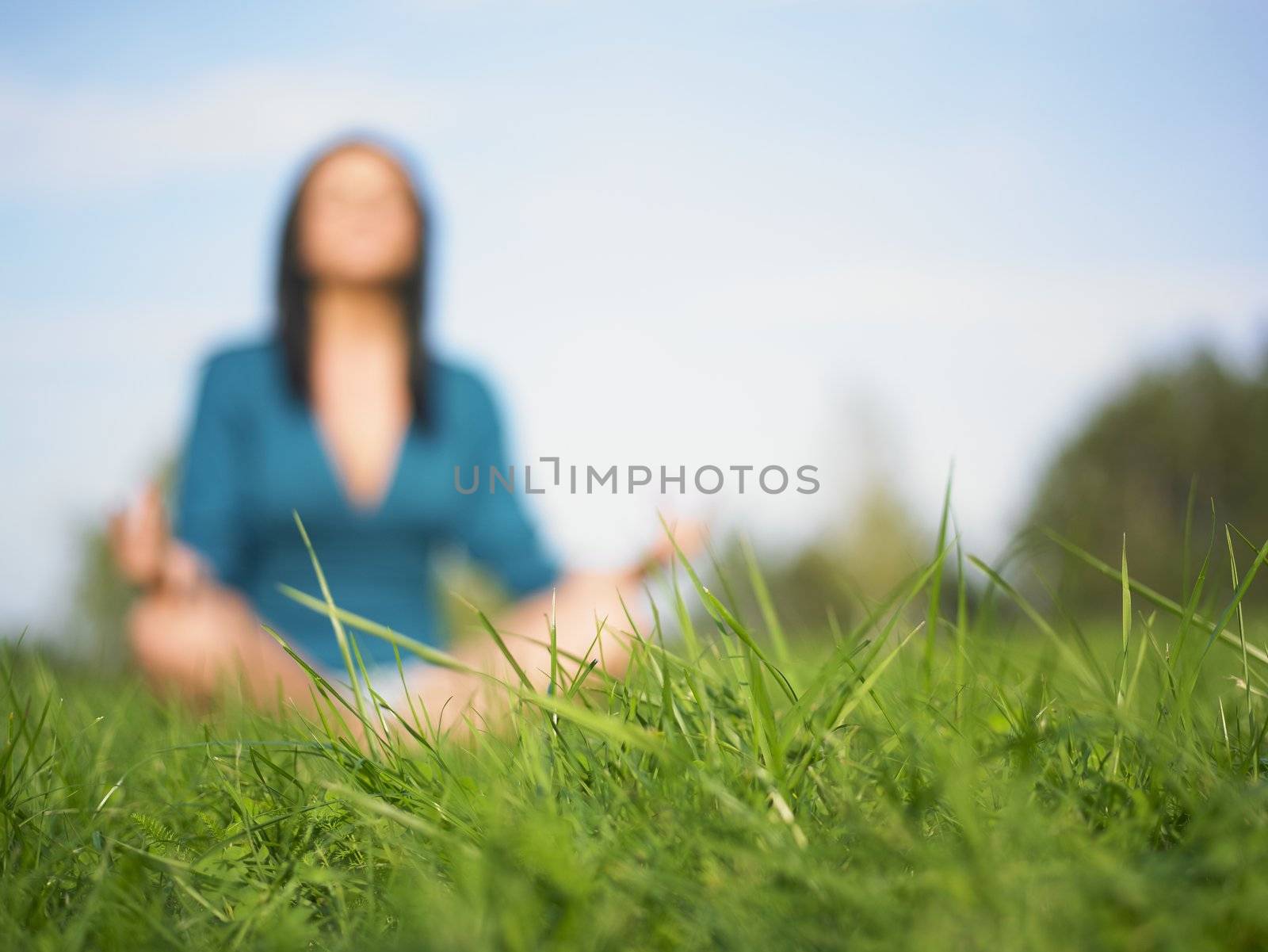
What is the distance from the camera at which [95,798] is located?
134 cm

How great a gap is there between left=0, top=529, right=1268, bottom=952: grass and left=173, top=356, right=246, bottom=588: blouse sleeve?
341 centimetres

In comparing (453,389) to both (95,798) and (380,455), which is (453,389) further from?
(95,798)

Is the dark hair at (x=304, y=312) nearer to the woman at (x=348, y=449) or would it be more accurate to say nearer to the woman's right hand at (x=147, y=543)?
the woman at (x=348, y=449)

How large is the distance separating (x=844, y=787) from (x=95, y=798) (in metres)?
1.00

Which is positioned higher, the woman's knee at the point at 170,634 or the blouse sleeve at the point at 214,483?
the blouse sleeve at the point at 214,483

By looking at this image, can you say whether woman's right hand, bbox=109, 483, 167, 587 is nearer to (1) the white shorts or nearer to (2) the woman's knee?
(2) the woman's knee

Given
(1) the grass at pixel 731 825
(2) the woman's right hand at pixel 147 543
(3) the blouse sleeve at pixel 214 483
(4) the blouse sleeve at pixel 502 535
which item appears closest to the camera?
(1) the grass at pixel 731 825

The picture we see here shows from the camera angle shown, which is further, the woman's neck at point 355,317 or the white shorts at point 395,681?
the woman's neck at point 355,317

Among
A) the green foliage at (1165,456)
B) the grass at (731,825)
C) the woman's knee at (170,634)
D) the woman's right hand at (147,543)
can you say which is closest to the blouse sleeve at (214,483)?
the woman's knee at (170,634)

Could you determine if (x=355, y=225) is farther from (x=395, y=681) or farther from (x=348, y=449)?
(x=395, y=681)

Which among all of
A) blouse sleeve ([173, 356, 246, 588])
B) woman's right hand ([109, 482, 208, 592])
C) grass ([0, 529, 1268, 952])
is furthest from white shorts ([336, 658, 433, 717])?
grass ([0, 529, 1268, 952])

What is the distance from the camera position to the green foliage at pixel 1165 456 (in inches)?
989

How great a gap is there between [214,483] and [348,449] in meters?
0.61

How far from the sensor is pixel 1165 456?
26.1 m
